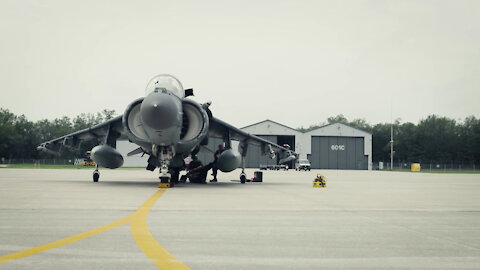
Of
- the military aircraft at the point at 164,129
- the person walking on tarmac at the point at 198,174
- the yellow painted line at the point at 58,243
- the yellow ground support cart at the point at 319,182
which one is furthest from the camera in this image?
the person walking on tarmac at the point at 198,174

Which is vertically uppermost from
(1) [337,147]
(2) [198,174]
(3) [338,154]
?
(1) [337,147]

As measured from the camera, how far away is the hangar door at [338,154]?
7056 cm

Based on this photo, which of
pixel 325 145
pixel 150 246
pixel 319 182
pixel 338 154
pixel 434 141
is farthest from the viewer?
pixel 434 141

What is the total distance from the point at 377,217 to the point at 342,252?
12.2 ft

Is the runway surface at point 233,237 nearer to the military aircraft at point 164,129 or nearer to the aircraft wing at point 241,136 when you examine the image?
the military aircraft at point 164,129

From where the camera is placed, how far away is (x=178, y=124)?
53.3 feet

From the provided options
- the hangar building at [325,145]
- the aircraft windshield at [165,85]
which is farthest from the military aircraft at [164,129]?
the hangar building at [325,145]

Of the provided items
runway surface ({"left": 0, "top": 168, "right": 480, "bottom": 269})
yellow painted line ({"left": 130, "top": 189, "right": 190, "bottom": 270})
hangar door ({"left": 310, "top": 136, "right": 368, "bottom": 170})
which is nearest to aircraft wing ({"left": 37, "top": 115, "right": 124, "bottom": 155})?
runway surface ({"left": 0, "top": 168, "right": 480, "bottom": 269})

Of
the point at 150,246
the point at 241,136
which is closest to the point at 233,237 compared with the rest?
the point at 150,246

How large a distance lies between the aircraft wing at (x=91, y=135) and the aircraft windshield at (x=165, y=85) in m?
4.04

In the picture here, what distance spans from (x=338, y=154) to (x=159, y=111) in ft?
193

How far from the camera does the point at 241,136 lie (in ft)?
75.6

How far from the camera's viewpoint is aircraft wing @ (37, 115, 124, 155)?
20.5 m

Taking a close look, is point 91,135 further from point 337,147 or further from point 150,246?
point 337,147
